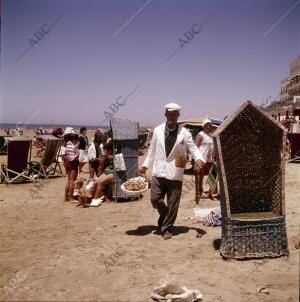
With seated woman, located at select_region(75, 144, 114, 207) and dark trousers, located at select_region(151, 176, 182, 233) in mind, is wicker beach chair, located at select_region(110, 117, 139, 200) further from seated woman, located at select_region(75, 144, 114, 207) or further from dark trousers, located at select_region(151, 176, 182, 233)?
dark trousers, located at select_region(151, 176, 182, 233)

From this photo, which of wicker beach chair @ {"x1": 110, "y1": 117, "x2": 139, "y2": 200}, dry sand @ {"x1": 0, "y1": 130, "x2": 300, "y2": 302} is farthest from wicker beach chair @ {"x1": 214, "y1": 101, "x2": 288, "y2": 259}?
wicker beach chair @ {"x1": 110, "y1": 117, "x2": 139, "y2": 200}

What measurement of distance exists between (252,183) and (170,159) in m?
1.41

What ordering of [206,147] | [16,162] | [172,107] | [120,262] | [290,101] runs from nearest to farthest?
→ [120,262] < [172,107] < [206,147] < [16,162] < [290,101]

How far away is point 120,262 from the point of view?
17.9ft

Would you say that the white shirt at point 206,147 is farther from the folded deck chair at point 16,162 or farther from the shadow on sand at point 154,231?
the folded deck chair at point 16,162

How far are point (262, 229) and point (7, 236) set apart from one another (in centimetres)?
438

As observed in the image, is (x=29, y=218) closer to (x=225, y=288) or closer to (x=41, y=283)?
(x=41, y=283)

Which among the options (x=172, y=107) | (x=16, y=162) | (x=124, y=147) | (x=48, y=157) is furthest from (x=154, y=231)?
(x=16, y=162)

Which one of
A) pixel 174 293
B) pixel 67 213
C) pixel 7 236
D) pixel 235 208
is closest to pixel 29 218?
pixel 67 213

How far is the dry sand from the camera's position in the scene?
4484 mm

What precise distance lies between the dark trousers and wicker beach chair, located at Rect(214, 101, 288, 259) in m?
0.84

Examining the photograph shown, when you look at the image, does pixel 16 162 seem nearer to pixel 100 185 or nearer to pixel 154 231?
pixel 100 185

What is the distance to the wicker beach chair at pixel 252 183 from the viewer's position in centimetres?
535

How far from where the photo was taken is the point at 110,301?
4.26 m
